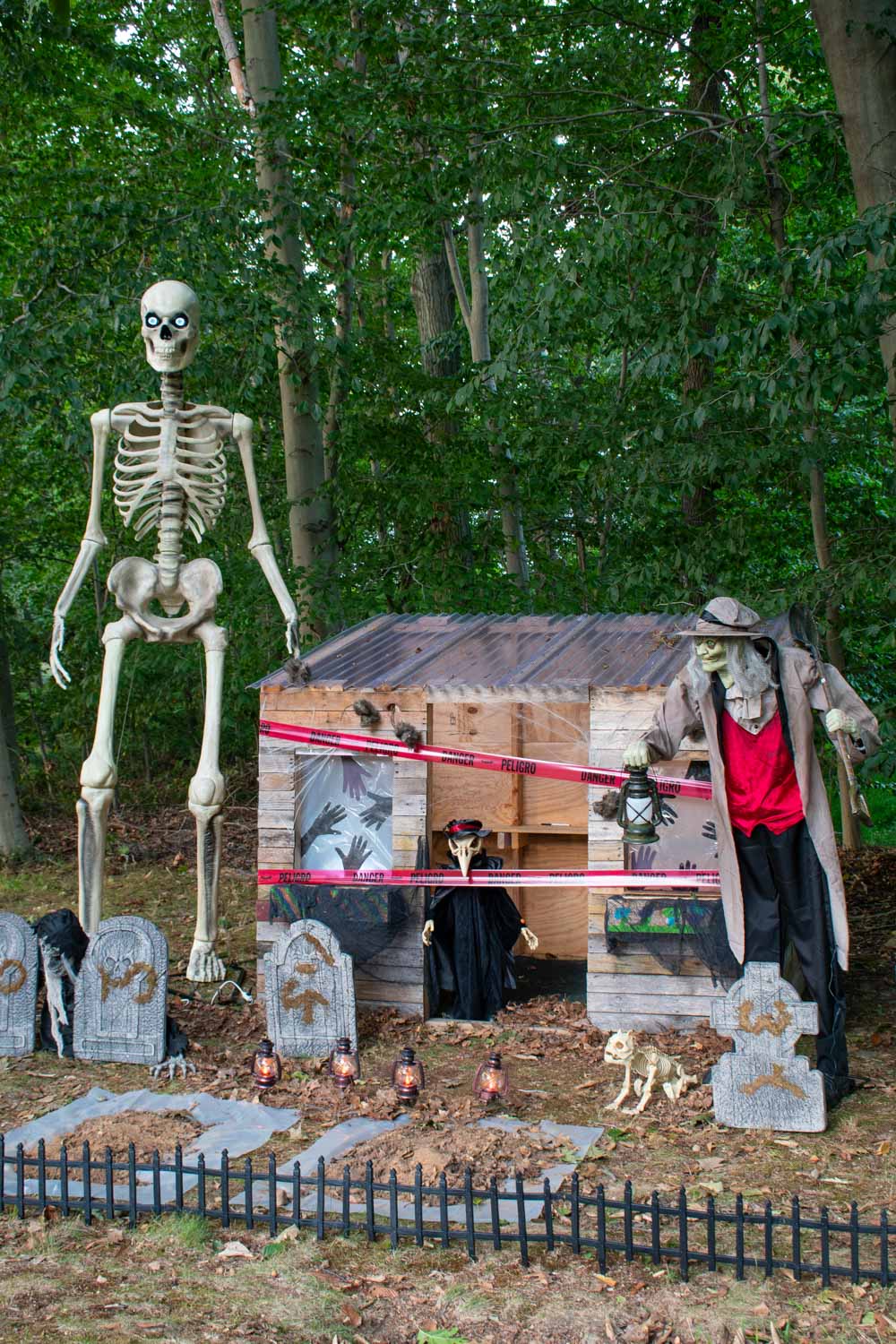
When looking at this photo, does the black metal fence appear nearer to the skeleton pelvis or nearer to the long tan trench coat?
the long tan trench coat

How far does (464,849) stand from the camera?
25.0 ft

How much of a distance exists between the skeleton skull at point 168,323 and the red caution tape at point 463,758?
2.38 meters

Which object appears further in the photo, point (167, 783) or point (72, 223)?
point (167, 783)

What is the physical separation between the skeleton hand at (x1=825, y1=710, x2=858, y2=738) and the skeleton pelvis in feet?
13.1

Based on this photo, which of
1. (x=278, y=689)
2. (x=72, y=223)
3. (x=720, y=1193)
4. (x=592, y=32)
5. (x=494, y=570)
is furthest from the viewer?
(x=494, y=570)

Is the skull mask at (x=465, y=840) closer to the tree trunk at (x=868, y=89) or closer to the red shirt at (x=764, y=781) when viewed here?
the red shirt at (x=764, y=781)

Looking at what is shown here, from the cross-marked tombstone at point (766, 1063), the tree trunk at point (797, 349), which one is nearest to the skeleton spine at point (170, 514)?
the cross-marked tombstone at point (766, 1063)

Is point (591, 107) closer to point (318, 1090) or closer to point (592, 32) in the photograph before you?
point (592, 32)

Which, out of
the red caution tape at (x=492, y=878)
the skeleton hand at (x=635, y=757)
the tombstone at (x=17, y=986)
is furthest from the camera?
the red caution tape at (x=492, y=878)

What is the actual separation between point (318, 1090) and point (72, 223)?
25.2 feet

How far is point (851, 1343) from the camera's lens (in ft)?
12.7

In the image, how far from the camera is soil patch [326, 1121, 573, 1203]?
205 inches

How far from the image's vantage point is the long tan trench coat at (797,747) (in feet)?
20.0

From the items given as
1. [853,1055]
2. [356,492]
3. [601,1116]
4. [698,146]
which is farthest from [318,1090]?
[698,146]
